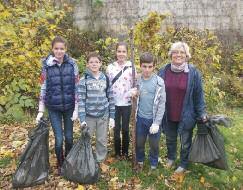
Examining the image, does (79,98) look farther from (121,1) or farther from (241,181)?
(121,1)

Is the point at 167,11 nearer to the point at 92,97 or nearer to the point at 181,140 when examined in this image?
the point at 181,140

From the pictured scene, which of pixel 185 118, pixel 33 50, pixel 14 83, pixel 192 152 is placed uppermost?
pixel 33 50

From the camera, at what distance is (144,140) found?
505 cm

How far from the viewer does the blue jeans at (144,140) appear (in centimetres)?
493

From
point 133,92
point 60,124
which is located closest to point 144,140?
point 133,92

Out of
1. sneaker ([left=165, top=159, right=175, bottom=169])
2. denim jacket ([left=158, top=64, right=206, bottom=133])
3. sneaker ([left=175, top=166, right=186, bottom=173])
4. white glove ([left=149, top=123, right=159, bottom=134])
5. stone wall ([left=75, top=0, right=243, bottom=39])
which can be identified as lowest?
sneaker ([left=175, top=166, right=186, bottom=173])

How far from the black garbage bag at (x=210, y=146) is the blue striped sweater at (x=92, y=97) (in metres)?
1.10

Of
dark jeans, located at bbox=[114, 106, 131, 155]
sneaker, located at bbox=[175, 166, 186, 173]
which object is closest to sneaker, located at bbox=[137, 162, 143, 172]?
dark jeans, located at bbox=[114, 106, 131, 155]

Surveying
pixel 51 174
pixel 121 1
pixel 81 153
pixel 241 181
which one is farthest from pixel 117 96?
pixel 121 1

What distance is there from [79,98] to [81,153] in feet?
2.09

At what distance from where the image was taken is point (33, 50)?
670cm

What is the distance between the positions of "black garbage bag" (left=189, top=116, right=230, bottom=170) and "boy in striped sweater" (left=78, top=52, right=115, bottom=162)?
1072mm

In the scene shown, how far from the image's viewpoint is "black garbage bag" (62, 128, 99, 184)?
15.2 feet

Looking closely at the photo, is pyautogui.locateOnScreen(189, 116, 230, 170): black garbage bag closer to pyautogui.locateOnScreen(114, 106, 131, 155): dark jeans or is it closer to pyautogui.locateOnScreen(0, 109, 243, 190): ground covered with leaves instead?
pyautogui.locateOnScreen(0, 109, 243, 190): ground covered with leaves
